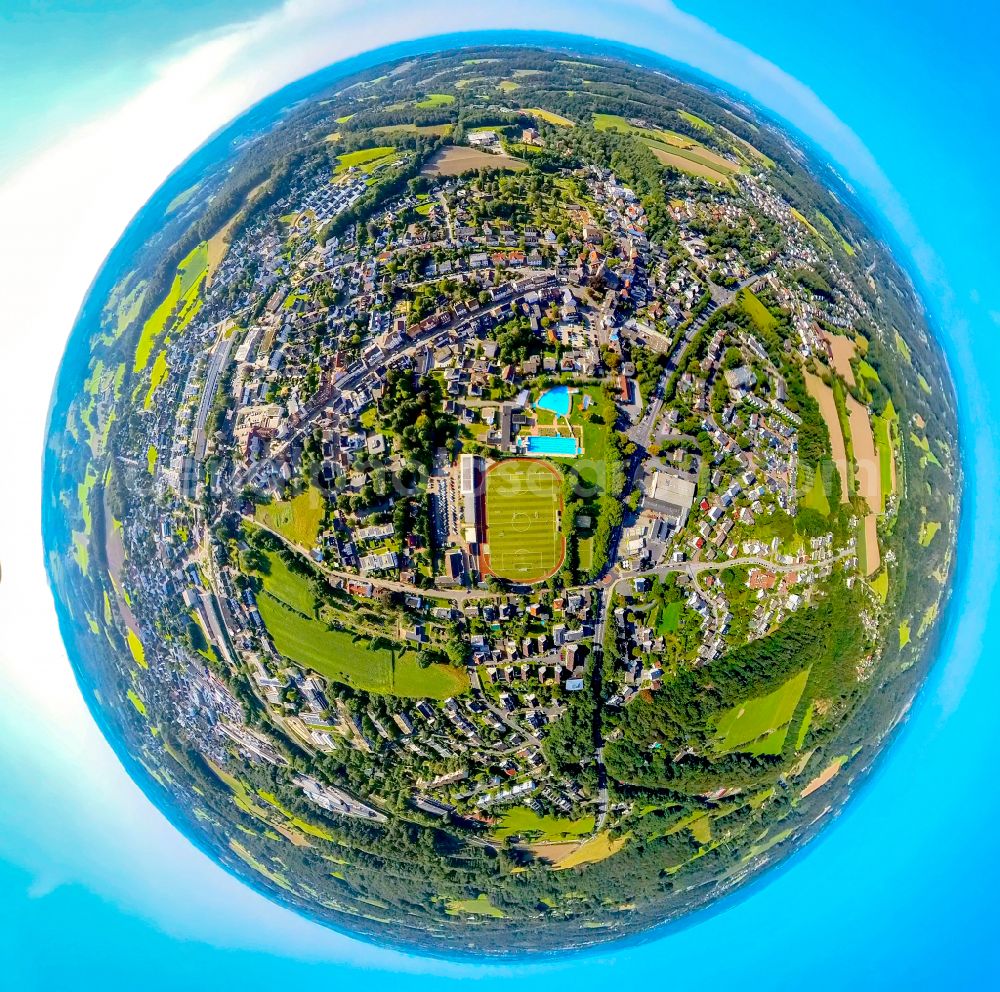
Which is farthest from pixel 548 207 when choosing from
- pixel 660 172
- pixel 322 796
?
pixel 322 796

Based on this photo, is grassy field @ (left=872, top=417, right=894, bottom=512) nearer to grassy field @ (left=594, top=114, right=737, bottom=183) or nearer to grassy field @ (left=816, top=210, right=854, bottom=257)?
grassy field @ (left=816, top=210, right=854, bottom=257)

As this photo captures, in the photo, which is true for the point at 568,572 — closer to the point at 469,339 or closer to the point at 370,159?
the point at 469,339

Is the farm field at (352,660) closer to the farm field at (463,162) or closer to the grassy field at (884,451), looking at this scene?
the farm field at (463,162)

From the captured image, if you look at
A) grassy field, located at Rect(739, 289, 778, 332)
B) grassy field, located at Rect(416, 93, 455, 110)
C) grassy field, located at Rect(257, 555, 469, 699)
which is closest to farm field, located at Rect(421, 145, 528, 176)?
grassy field, located at Rect(416, 93, 455, 110)

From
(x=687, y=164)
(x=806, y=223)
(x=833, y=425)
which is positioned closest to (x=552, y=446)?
(x=833, y=425)

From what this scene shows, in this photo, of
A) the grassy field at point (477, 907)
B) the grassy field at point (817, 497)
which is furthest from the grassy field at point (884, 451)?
the grassy field at point (477, 907)

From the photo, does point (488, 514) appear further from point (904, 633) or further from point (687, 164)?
point (904, 633)
